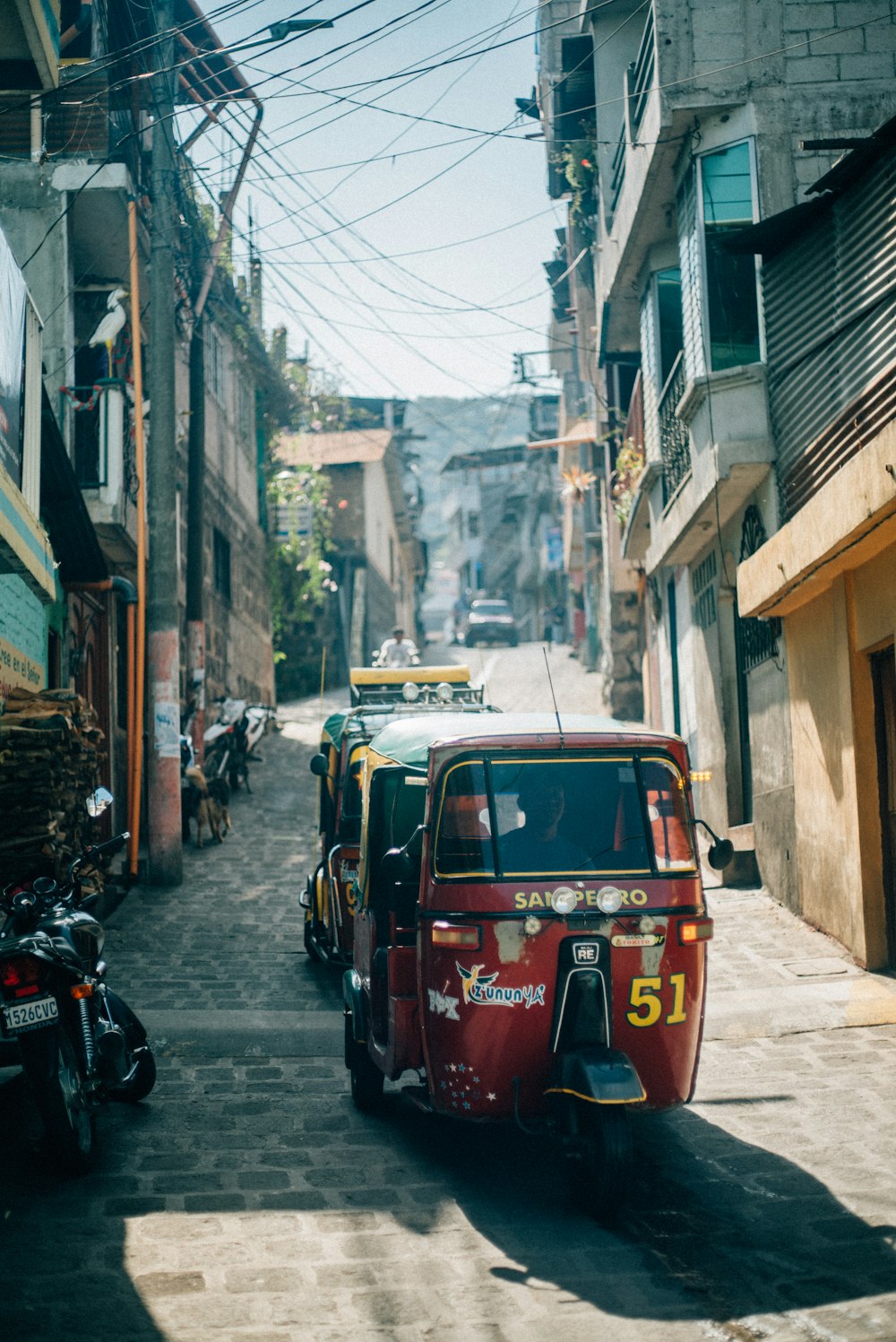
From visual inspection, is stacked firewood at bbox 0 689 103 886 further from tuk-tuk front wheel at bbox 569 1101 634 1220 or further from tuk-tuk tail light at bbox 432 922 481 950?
tuk-tuk front wheel at bbox 569 1101 634 1220

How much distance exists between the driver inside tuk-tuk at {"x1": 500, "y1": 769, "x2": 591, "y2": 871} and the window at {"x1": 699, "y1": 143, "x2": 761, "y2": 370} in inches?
316

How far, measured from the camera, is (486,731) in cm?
697

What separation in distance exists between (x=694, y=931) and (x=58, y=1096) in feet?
10.1

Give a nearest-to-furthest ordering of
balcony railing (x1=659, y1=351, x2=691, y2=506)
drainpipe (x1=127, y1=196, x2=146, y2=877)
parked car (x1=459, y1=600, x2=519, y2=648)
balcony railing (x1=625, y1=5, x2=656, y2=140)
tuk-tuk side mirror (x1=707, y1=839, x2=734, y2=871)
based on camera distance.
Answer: tuk-tuk side mirror (x1=707, y1=839, x2=734, y2=871) → balcony railing (x1=625, y1=5, x2=656, y2=140) → drainpipe (x1=127, y1=196, x2=146, y2=877) → balcony railing (x1=659, y1=351, x2=691, y2=506) → parked car (x1=459, y1=600, x2=519, y2=648)

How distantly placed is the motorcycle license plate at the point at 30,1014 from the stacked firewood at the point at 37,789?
12.3 feet

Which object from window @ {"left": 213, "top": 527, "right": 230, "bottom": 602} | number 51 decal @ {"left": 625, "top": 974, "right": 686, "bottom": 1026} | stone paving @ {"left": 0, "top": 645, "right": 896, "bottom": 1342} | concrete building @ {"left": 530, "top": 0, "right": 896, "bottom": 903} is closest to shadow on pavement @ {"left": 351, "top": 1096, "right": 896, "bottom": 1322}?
stone paving @ {"left": 0, "top": 645, "right": 896, "bottom": 1342}

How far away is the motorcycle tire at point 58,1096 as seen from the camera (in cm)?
622

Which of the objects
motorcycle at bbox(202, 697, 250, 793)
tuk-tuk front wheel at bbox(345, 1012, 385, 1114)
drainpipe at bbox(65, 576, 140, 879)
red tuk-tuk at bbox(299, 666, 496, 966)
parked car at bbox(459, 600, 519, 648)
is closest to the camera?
tuk-tuk front wheel at bbox(345, 1012, 385, 1114)

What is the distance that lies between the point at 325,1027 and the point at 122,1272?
4.77 meters

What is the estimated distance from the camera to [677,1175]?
652 cm

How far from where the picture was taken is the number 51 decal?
20.9 ft

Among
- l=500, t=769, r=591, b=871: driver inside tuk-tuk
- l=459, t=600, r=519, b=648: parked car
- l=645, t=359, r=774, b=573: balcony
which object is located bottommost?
l=500, t=769, r=591, b=871: driver inside tuk-tuk

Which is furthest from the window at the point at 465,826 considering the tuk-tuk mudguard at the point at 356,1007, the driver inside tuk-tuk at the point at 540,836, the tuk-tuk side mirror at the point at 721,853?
the tuk-tuk mudguard at the point at 356,1007

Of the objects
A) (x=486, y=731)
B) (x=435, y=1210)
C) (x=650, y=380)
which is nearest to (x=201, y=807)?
(x=650, y=380)
